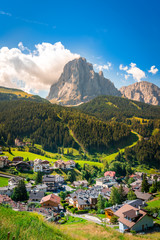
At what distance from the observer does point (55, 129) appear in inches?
5842

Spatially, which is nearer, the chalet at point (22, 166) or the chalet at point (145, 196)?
the chalet at point (145, 196)

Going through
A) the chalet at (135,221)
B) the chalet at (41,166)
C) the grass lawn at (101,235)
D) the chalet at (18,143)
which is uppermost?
the chalet at (18,143)

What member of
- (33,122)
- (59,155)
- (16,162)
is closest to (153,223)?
(16,162)

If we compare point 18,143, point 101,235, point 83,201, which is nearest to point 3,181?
point 83,201

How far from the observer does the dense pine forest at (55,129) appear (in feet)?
441

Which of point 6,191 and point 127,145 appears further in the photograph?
point 127,145

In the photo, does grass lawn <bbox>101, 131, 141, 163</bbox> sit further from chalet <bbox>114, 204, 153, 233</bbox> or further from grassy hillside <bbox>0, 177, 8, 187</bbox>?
chalet <bbox>114, 204, 153, 233</bbox>

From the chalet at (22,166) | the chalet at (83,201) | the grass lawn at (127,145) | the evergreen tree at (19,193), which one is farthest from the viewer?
the grass lawn at (127,145)

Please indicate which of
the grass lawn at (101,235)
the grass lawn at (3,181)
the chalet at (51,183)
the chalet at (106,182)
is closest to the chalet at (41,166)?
the chalet at (51,183)

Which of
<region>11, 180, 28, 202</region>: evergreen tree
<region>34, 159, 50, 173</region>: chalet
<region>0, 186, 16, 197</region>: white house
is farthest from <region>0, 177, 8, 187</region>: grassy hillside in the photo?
<region>34, 159, 50, 173</region>: chalet

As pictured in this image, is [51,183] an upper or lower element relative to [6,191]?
lower

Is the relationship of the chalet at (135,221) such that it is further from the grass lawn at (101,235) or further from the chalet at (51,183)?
the chalet at (51,183)

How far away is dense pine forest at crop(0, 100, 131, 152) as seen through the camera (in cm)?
13450

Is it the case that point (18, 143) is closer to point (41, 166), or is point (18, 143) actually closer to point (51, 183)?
point (41, 166)
